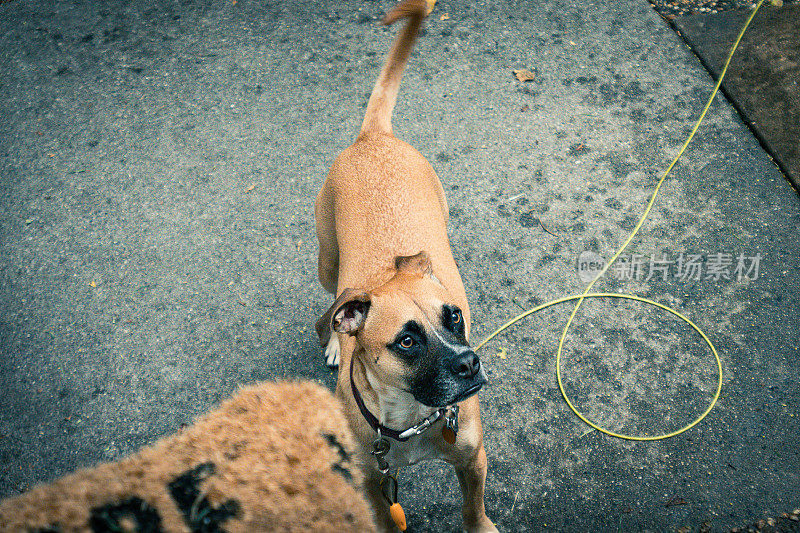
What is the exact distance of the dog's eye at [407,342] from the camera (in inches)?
83.0

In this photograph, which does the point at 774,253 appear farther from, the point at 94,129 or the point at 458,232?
the point at 94,129

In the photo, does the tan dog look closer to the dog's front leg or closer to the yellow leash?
the dog's front leg

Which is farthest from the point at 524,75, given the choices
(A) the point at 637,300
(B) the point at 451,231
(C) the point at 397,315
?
(C) the point at 397,315

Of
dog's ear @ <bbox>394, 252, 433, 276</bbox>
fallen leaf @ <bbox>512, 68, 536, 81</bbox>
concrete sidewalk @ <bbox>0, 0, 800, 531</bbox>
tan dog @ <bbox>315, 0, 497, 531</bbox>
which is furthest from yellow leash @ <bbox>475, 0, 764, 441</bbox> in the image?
fallen leaf @ <bbox>512, 68, 536, 81</bbox>

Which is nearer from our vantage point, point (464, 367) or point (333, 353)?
point (464, 367)

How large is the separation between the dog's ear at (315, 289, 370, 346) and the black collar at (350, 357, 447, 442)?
21 centimetres

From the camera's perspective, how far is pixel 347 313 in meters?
2.23

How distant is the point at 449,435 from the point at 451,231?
2049mm

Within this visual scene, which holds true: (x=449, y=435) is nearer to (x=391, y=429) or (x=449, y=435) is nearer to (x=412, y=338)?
(x=391, y=429)

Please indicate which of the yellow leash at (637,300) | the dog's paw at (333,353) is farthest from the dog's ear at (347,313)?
the yellow leash at (637,300)

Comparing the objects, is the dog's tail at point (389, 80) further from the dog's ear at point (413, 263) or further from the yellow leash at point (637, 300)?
the yellow leash at point (637, 300)

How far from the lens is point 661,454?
2.94 metres

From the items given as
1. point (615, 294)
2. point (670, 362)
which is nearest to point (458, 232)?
point (615, 294)

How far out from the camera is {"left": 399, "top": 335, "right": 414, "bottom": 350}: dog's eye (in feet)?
6.91
